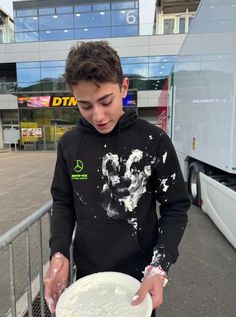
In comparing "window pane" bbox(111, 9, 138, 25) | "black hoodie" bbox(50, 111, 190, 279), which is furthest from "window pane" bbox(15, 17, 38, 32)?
"black hoodie" bbox(50, 111, 190, 279)

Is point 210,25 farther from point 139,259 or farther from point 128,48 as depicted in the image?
point 128,48


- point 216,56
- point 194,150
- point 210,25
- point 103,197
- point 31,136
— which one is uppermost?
point 210,25

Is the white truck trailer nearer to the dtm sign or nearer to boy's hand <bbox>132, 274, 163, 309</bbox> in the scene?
boy's hand <bbox>132, 274, 163, 309</bbox>

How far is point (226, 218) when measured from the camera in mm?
4887

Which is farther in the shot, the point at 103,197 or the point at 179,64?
the point at 179,64

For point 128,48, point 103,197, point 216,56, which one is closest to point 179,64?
point 216,56

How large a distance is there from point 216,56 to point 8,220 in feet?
17.6

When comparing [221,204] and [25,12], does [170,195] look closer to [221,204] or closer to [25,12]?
[221,204]

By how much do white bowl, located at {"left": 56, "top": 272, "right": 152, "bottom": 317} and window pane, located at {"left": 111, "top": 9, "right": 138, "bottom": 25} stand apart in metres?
31.4

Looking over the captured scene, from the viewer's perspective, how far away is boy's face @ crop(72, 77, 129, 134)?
56.7 inches

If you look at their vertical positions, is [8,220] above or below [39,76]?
below

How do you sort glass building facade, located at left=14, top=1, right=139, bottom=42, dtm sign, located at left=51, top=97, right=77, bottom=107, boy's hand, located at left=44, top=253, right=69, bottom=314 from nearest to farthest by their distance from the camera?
boy's hand, located at left=44, top=253, right=69, bottom=314 < dtm sign, located at left=51, top=97, right=77, bottom=107 < glass building facade, located at left=14, top=1, right=139, bottom=42

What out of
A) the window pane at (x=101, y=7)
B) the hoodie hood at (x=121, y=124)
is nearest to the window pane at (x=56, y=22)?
the window pane at (x=101, y=7)

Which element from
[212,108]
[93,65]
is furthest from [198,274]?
[93,65]
